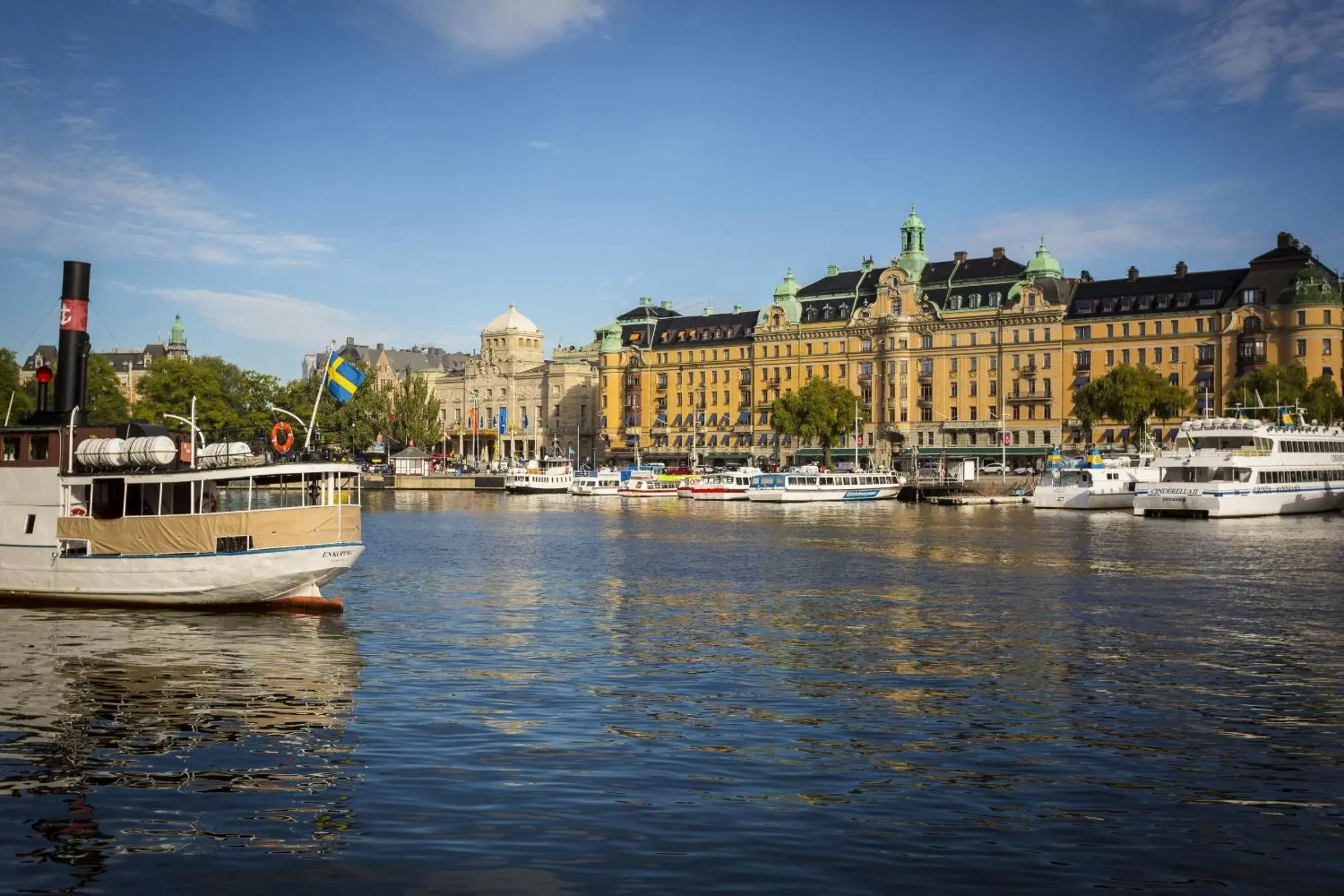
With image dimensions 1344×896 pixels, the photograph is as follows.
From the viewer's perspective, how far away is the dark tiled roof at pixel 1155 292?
164m

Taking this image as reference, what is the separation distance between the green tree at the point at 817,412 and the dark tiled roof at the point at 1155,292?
32.9 meters

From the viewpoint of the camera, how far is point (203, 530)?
4419 centimetres

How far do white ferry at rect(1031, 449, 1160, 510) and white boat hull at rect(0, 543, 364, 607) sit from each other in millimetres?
98801

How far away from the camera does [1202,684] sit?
107 ft

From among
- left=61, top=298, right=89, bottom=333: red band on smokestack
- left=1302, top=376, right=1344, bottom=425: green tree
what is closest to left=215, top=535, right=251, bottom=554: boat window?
left=61, top=298, right=89, bottom=333: red band on smokestack

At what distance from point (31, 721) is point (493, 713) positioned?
9.43m

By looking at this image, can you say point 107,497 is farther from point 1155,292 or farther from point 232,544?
point 1155,292

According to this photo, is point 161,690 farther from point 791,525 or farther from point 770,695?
point 791,525

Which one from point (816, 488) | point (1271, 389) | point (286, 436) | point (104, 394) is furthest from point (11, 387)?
point (1271, 389)

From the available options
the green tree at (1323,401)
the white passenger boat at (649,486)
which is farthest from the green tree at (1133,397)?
the white passenger boat at (649,486)

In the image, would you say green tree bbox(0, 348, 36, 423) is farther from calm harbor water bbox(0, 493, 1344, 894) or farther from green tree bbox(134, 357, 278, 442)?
calm harbor water bbox(0, 493, 1344, 894)

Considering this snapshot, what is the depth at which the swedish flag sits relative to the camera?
Answer: 4606cm

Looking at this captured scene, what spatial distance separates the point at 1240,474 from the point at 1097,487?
60.9 ft

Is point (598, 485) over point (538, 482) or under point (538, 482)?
under
